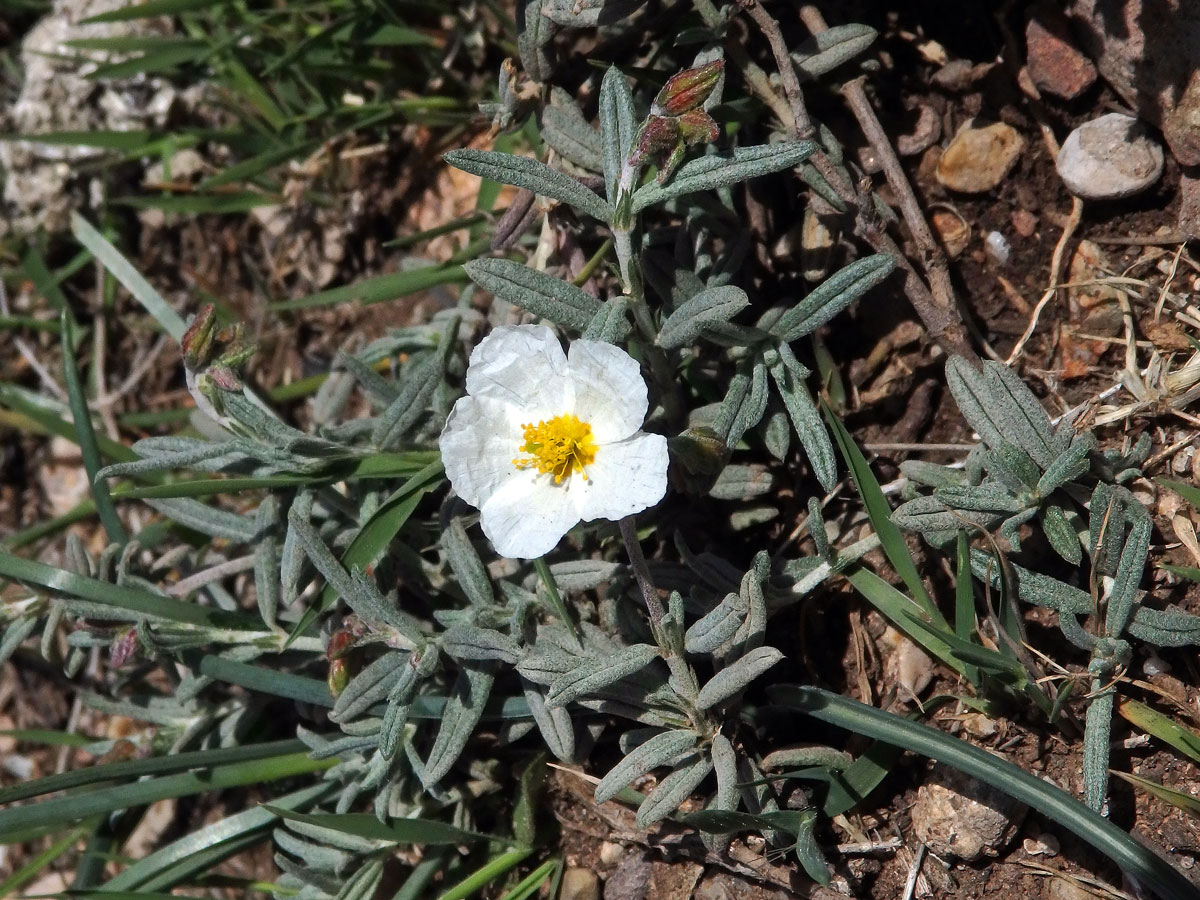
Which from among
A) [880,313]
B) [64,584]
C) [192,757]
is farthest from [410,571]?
[880,313]

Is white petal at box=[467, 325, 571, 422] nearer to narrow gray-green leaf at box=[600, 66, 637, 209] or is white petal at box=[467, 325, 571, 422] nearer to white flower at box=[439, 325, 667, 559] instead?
white flower at box=[439, 325, 667, 559]

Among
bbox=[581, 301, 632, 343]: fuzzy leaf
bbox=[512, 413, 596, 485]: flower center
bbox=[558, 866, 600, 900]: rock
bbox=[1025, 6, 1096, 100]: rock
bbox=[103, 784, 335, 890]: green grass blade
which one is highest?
bbox=[1025, 6, 1096, 100]: rock

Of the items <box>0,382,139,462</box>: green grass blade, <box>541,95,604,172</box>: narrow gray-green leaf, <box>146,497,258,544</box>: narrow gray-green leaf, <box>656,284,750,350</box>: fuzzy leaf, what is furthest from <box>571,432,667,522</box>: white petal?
<box>0,382,139,462</box>: green grass blade

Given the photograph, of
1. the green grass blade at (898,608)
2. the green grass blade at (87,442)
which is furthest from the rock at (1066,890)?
the green grass blade at (87,442)

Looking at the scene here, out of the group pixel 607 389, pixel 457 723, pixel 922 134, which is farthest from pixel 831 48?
pixel 457 723

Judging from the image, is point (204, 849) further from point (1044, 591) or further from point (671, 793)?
point (1044, 591)

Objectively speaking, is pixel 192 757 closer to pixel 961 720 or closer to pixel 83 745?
pixel 83 745
